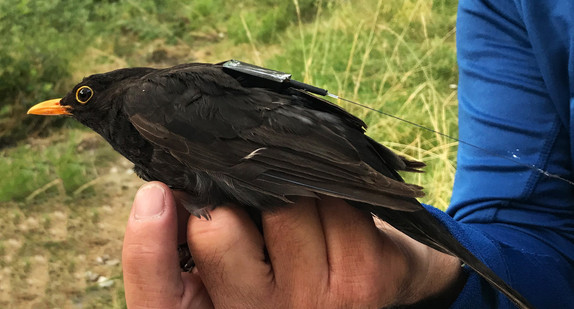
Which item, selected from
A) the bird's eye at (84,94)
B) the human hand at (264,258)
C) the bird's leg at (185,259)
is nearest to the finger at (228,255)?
the human hand at (264,258)

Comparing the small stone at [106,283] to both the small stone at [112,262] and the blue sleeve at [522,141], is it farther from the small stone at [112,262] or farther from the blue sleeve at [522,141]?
the blue sleeve at [522,141]

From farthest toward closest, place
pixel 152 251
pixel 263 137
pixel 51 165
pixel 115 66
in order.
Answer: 1. pixel 115 66
2. pixel 51 165
3. pixel 263 137
4. pixel 152 251

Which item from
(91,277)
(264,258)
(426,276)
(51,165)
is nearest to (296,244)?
(264,258)

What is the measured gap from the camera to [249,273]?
6.14 ft

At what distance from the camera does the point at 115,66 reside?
22.9 ft

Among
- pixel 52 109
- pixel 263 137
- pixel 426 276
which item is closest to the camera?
pixel 263 137

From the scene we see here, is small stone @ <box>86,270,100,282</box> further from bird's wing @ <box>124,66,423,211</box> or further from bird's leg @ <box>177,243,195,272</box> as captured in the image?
bird's wing @ <box>124,66,423,211</box>

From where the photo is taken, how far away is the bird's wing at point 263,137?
1.77 metres

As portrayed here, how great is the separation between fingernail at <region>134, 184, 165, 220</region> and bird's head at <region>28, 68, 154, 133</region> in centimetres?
48

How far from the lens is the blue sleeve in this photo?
245 cm

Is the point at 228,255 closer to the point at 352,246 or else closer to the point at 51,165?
the point at 352,246

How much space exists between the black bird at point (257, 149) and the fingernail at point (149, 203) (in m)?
0.11

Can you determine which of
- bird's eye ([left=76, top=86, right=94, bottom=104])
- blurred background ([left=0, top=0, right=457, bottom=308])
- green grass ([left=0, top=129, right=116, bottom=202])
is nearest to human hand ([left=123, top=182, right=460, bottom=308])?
bird's eye ([left=76, top=86, right=94, bottom=104])

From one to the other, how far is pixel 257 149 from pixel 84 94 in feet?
2.83
